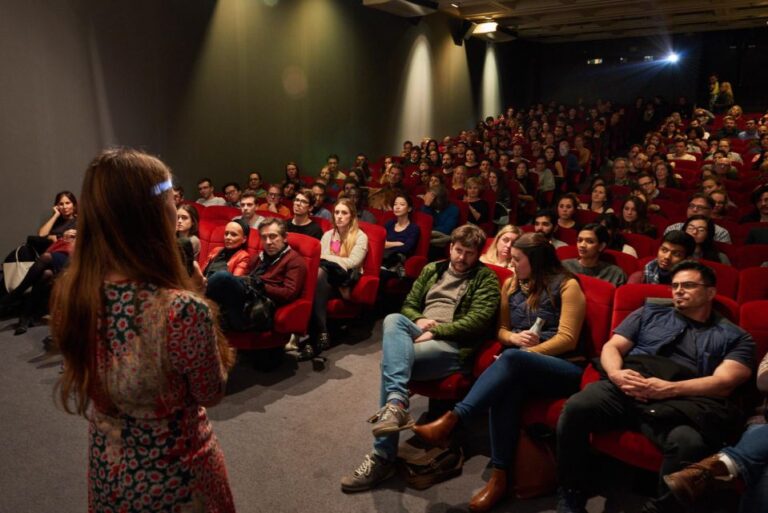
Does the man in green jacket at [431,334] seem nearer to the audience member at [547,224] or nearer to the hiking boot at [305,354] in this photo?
the hiking boot at [305,354]

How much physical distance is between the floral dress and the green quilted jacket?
1520 mm

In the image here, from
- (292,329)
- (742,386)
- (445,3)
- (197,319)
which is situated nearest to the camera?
(197,319)

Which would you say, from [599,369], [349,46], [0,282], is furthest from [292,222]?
[349,46]

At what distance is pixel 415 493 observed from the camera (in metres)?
2.24

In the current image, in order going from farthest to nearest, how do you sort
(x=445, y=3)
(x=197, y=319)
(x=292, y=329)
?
(x=445, y=3) → (x=292, y=329) → (x=197, y=319)

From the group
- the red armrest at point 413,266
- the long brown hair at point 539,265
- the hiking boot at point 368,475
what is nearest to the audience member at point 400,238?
the red armrest at point 413,266

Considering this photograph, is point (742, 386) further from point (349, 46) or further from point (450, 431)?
point (349, 46)

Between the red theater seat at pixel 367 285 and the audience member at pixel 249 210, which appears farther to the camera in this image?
the audience member at pixel 249 210

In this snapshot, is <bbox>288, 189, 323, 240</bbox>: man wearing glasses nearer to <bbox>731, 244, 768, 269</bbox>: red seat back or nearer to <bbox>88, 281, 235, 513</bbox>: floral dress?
<bbox>731, 244, 768, 269</bbox>: red seat back

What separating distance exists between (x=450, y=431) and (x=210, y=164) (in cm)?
525

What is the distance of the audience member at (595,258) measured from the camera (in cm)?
293

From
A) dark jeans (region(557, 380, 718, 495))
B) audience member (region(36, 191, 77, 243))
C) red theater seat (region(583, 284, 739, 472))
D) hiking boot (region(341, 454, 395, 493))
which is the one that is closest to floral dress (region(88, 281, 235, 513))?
hiking boot (region(341, 454, 395, 493))

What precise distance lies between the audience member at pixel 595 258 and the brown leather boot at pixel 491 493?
1.18 m

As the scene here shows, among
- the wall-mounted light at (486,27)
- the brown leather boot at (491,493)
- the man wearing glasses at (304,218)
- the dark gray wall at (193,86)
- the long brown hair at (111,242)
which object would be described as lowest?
the brown leather boot at (491,493)
